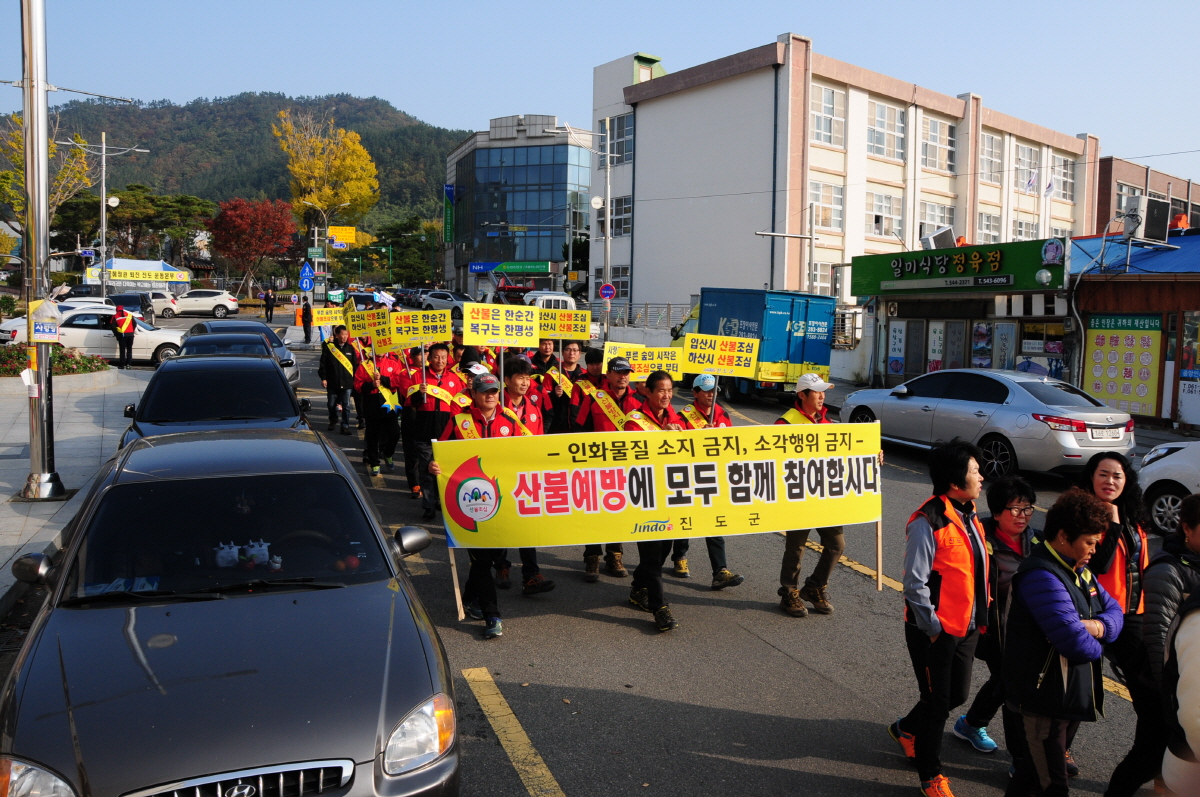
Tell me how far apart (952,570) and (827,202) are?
34670mm

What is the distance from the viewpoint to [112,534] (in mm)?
4191

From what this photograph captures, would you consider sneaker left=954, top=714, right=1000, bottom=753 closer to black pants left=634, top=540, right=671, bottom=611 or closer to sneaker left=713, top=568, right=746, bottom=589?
Result: black pants left=634, top=540, right=671, bottom=611

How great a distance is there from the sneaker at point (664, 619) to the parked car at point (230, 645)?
209cm

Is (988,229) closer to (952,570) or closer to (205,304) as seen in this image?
(205,304)

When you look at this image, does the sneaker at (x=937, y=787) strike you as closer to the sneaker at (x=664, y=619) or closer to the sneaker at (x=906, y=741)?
the sneaker at (x=906, y=741)

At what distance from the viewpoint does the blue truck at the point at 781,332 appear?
20.4m

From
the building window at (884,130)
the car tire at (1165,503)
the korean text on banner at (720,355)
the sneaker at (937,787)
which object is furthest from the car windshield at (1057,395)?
the building window at (884,130)

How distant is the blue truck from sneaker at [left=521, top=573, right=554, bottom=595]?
13812 mm

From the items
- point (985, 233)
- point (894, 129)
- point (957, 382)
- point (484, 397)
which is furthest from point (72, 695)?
point (985, 233)

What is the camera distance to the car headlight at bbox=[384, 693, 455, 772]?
3229 mm

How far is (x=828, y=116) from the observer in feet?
119

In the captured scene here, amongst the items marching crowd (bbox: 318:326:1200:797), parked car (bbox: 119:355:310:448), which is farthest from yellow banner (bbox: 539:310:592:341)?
marching crowd (bbox: 318:326:1200:797)

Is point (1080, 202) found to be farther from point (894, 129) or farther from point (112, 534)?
point (112, 534)

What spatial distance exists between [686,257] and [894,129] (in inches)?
409
